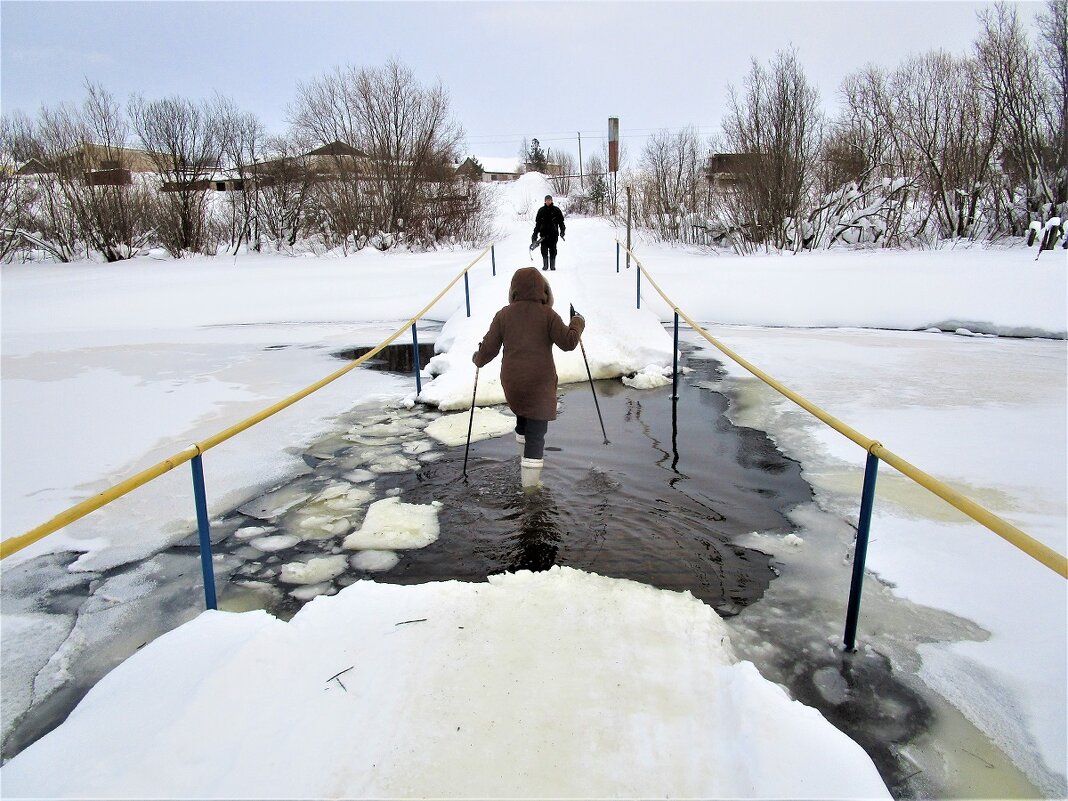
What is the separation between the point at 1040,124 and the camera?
728 inches

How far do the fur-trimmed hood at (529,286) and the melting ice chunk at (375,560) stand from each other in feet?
6.53

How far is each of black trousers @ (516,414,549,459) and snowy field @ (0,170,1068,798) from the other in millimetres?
1459

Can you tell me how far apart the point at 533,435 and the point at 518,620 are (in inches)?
82.2

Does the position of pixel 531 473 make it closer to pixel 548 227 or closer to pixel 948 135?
pixel 548 227

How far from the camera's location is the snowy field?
85.4 inches

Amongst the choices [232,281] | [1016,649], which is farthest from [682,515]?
[232,281]

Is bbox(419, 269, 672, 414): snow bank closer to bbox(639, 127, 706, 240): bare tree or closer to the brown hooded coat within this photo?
the brown hooded coat

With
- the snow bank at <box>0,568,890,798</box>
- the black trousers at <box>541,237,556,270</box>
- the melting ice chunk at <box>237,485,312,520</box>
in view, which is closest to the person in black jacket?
the black trousers at <box>541,237,556,270</box>

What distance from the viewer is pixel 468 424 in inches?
279

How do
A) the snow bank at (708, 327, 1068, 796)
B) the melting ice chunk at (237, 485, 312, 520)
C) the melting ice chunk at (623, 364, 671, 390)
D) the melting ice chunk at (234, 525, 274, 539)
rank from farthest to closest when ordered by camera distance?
the melting ice chunk at (623, 364, 671, 390) → the melting ice chunk at (237, 485, 312, 520) → the melting ice chunk at (234, 525, 274, 539) → the snow bank at (708, 327, 1068, 796)

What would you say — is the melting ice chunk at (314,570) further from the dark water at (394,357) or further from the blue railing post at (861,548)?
the dark water at (394,357)

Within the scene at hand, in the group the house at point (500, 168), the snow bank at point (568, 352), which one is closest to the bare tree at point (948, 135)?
the snow bank at point (568, 352)

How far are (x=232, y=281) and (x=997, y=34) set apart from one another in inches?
903

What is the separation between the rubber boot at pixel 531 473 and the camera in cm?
512
